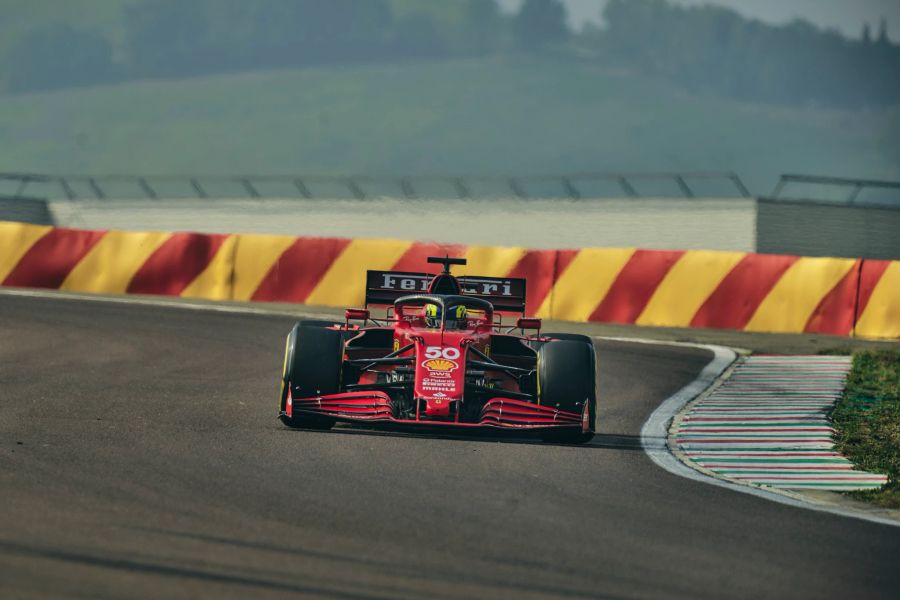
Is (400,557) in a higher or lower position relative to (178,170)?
lower

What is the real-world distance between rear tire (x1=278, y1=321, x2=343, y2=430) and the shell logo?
2.72ft

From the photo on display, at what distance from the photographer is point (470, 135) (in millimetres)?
102062

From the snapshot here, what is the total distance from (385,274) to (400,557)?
735 centimetres

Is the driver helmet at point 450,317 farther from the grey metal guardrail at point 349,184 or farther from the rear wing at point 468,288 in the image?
the grey metal guardrail at point 349,184

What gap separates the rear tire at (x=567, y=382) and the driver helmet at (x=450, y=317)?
0.95 m

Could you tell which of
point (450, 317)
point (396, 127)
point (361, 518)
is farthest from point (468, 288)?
point (396, 127)

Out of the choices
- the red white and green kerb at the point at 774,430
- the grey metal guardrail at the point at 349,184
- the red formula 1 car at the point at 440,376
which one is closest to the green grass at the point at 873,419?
the red white and green kerb at the point at 774,430

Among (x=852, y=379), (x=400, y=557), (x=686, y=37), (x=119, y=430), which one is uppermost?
(x=686, y=37)

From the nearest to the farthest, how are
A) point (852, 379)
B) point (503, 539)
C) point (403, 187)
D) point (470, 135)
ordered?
point (503, 539)
point (852, 379)
point (403, 187)
point (470, 135)

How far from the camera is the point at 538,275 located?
2453 cm

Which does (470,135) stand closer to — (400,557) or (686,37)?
(686,37)

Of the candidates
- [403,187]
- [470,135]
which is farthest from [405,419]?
[470,135]

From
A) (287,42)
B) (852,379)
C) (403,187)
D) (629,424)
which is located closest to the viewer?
(629,424)

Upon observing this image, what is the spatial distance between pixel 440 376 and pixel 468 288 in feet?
8.14
